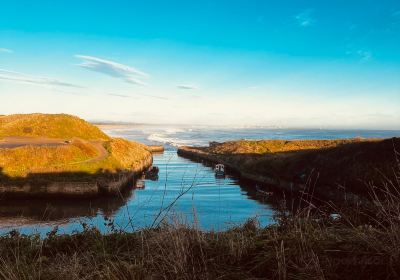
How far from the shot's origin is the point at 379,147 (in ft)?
160

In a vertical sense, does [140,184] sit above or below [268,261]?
below

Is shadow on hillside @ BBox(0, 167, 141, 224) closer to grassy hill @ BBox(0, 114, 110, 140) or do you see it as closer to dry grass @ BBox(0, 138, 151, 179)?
dry grass @ BBox(0, 138, 151, 179)

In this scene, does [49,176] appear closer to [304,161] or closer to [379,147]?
[304,161]

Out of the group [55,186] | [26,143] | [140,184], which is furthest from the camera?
[26,143]

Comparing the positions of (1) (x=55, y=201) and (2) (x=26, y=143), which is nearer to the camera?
(1) (x=55, y=201)

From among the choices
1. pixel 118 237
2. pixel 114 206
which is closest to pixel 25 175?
pixel 114 206

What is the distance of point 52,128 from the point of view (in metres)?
88.5

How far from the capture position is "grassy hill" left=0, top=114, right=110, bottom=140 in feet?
283

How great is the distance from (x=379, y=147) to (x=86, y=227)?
47.3 meters

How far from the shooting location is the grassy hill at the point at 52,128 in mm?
86188

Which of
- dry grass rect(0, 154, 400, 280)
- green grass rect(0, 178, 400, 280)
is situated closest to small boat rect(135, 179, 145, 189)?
green grass rect(0, 178, 400, 280)

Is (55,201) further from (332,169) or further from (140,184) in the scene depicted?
(332,169)

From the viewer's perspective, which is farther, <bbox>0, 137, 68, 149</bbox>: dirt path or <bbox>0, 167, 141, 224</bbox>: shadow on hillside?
<bbox>0, 137, 68, 149</bbox>: dirt path

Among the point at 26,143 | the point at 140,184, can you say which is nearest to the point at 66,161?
the point at 140,184
